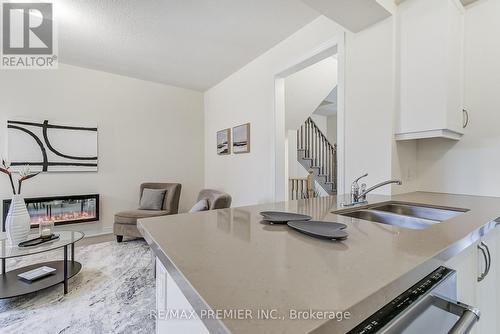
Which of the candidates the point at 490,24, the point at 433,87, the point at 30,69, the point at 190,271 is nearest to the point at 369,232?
the point at 190,271

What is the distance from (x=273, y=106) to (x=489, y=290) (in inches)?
97.2

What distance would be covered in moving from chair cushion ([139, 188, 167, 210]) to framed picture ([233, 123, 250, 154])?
4.66 ft

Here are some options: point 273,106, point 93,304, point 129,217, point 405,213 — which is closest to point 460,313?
point 405,213

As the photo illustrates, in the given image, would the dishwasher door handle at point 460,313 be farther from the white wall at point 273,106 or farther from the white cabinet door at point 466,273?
the white wall at point 273,106

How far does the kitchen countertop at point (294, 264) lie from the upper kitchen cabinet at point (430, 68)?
963 millimetres

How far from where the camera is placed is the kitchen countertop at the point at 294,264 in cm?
41

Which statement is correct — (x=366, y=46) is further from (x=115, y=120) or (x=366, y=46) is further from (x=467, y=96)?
(x=115, y=120)

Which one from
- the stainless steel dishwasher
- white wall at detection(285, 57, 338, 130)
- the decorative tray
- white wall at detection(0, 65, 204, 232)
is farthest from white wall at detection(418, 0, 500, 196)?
white wall at detection(0, 65, 204, 232)

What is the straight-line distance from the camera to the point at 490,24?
1751 millimetres

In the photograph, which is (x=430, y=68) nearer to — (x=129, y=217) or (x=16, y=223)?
(x=16, y=223)

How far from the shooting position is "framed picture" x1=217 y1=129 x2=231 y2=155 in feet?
13.2

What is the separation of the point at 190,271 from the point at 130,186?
13.6 feet

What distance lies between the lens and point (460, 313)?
2.20 ft

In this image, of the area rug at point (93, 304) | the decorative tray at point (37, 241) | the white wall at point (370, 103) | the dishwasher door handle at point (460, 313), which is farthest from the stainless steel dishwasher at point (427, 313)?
the decorative tray at point (37, 241)
